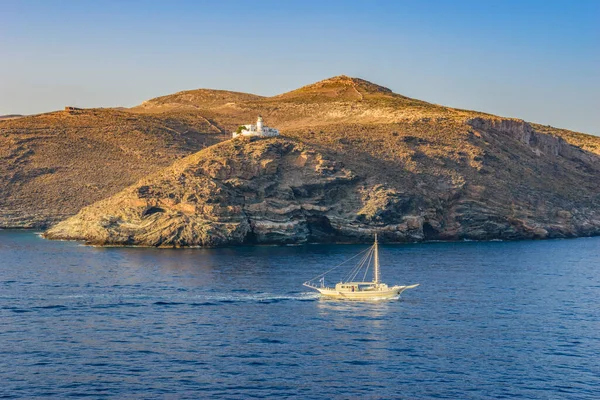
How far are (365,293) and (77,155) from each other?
113632 mm

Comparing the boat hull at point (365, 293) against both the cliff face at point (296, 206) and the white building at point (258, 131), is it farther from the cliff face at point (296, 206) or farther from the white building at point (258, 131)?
the white building at point (258, 131)

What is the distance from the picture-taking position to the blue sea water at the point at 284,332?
47156mm

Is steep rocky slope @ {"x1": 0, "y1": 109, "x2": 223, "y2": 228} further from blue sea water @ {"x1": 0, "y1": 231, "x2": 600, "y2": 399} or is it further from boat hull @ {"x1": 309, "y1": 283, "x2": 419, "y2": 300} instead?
boat hull @ {"x1": 309, "y1": 283, "x2": 419, "y2": 300}

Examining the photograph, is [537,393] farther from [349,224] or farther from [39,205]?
[39,205]

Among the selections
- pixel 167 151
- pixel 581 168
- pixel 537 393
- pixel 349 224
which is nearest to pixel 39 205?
pixel 167 151

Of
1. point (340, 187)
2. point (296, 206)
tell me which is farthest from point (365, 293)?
point (340, 187)

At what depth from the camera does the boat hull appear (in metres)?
73.4

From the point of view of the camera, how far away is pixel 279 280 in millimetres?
82438

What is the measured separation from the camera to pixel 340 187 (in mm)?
128750

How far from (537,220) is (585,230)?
14235 millimetres

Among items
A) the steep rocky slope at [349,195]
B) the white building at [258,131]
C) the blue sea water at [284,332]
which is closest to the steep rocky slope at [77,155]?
the steep rocky slope at [349,195]

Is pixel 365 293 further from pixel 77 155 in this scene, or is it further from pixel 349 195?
pixel 77 155

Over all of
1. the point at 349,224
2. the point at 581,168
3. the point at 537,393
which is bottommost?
the point at 537,393

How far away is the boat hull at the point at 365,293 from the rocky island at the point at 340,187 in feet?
143
